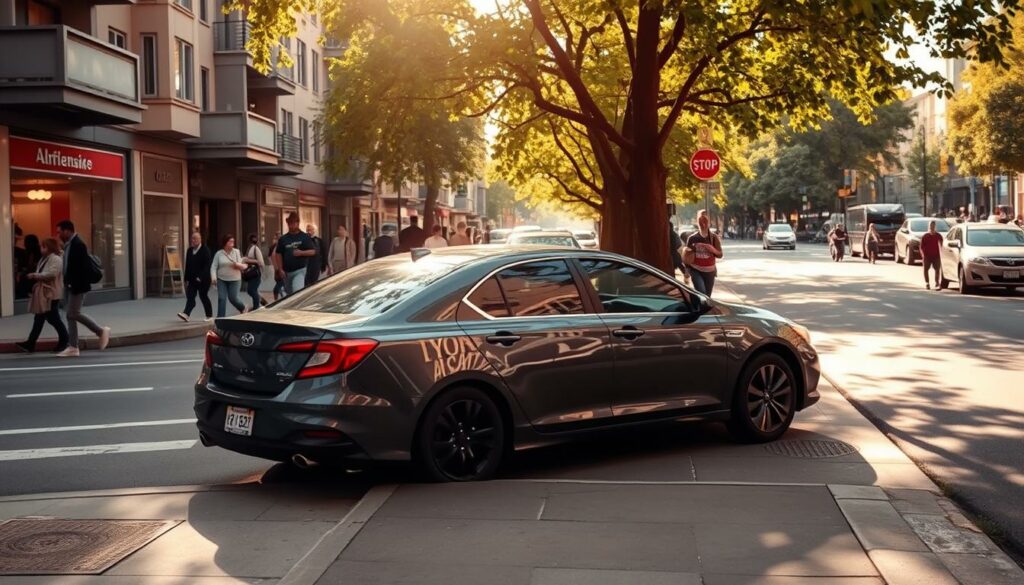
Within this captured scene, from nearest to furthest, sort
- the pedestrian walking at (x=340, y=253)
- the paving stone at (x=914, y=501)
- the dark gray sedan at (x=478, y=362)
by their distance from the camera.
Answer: the paving stone at (x=914, y=501)
the dark gray sedan at (x=478, y=362)
the pedestrian walking at (x=340, y=253)

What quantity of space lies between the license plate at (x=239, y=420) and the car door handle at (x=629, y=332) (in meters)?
2.40

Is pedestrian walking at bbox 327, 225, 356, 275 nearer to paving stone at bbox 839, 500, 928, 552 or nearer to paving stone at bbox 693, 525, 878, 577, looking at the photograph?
paving stone at bbox 839, 500, 928, 552

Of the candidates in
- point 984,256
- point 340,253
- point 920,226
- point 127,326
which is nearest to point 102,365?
point 127,326

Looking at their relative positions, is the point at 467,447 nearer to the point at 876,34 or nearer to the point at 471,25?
the point at 876,34

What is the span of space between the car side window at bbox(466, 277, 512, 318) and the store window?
62.8ft

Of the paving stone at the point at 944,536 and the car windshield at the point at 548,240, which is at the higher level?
the car windshield at the point at 548,240

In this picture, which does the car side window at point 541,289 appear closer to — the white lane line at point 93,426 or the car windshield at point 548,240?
the white lane line at point 93,426

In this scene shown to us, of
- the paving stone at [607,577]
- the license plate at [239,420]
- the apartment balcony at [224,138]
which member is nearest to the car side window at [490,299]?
the license plate at [239,420]

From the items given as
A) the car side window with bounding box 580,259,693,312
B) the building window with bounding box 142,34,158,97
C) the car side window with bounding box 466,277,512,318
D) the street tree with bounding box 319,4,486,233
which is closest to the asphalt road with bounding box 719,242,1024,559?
the car side window with bounding box 580,259,693,312

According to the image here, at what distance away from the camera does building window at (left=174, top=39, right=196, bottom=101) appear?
32.5 m

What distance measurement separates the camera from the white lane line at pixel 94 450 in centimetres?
889

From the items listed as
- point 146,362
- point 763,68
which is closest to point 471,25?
point 763,68

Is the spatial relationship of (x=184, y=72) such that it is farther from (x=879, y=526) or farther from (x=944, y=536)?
(x=944, y=536)

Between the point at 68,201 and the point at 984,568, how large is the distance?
2471 cm
